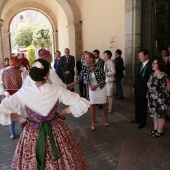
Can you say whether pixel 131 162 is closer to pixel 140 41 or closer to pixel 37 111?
pixel 37 111

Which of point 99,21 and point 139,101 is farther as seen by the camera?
point 99,21

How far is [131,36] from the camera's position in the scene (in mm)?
6887

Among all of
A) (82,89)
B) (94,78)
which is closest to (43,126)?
(94,78)

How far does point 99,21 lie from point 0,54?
16.8ft

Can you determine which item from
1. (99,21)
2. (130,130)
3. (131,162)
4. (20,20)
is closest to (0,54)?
(99,21)

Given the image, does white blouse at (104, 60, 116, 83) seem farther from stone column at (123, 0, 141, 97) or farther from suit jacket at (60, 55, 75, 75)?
suit jacket at (60, 55, 75, 75)

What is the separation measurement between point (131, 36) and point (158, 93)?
347cm

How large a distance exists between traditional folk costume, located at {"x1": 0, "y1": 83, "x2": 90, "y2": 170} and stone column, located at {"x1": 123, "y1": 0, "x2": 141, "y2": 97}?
5171 millimetres

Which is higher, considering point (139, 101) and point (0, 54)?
point (0, 54)

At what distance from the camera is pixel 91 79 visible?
4324 millimetres

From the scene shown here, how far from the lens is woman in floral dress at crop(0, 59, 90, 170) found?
81.3 inches

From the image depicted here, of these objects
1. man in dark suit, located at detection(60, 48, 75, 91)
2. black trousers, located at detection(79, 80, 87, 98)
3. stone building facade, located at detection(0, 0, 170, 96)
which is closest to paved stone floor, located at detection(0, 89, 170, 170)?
black trousers, located at detection(79, 80, 87, 98)

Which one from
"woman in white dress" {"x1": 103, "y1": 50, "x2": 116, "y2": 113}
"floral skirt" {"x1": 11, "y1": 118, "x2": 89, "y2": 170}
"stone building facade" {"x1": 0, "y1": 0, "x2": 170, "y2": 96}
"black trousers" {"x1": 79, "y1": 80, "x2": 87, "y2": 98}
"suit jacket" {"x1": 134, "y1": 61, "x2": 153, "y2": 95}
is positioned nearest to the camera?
"floral skirt" {"x1": 11, "y1": 118, "x2": 89, "y2": 170}

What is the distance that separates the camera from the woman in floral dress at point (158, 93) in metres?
3.78
